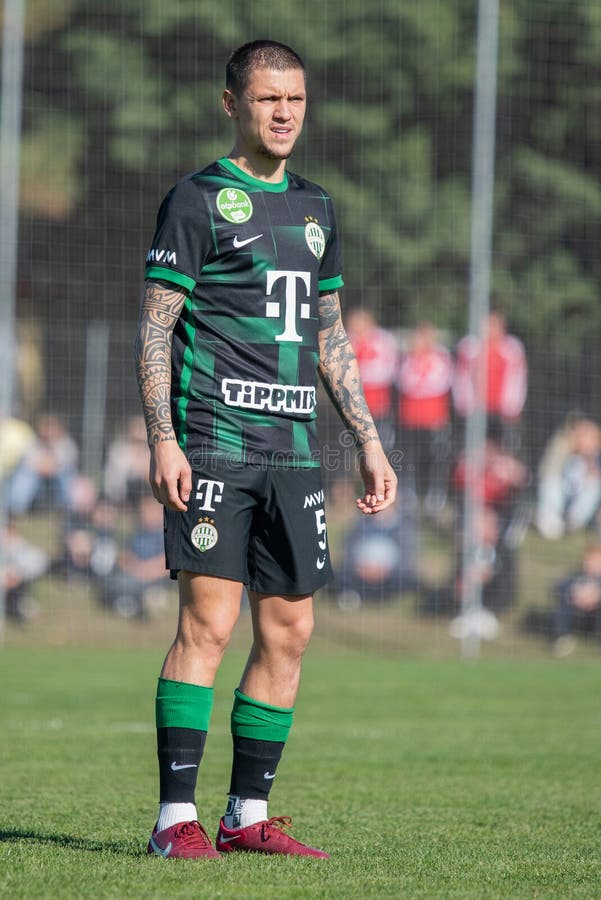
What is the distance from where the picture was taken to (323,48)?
14.5 meters

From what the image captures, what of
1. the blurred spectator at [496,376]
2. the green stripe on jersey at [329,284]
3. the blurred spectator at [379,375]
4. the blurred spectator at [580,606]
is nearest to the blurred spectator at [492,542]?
the blurred spectator at [496,376]

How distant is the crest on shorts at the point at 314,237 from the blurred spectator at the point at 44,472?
8.39 m

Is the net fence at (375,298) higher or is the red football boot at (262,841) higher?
the net fence at (375,298)

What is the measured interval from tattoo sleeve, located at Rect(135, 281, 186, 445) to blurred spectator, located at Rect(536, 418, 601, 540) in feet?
28.2

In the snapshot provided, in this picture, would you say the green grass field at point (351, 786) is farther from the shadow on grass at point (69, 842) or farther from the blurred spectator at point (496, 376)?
the blurred spectator at point (496, 376)

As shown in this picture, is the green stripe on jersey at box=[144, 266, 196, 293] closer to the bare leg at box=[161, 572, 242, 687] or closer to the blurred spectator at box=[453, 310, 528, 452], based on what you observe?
the bare leg at box=[161, 572, 242, 687]

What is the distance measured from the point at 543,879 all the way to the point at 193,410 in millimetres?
1397

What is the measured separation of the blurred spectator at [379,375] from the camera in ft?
40.0

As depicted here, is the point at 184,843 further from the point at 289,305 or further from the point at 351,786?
the point at 351,786

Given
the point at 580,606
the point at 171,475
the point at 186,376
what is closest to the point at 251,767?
the point at 171,475

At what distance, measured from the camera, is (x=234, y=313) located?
12.1ft

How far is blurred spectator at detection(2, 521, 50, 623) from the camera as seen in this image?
1168 cm

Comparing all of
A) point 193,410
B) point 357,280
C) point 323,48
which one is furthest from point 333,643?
point 193,410

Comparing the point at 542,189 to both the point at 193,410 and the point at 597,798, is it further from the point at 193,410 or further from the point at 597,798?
the point at 193,410
